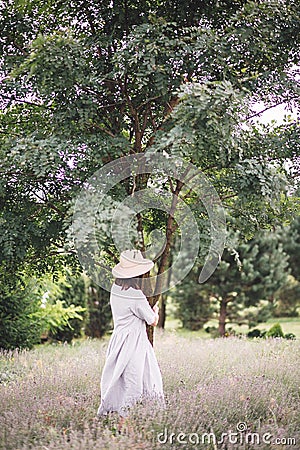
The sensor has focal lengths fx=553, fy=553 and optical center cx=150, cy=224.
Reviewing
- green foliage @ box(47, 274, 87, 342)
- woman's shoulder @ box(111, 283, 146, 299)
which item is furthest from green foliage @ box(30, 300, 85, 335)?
woman's shoulder @ box(111, 283, 146, 299)

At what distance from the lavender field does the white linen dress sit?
192 mm

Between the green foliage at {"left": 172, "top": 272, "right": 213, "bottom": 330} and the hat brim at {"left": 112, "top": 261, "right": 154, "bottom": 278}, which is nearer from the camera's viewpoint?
the hat brim at {"left": 112, "top": 261, "right": 154, "bottom": 278}

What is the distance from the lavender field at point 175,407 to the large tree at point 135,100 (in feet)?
4.36

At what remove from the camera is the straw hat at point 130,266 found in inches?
193

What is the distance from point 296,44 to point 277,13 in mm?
552

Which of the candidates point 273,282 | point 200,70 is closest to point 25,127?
point 200,70

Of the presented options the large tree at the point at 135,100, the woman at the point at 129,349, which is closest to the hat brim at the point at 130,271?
the woman at the point at 129,349

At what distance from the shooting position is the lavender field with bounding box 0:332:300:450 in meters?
4.01

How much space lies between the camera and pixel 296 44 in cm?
546

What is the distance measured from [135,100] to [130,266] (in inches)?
70.3

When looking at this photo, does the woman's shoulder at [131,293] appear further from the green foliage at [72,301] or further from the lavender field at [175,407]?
the green foliage at [72,301]

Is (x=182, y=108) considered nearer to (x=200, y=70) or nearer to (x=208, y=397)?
(x=200, y=70)

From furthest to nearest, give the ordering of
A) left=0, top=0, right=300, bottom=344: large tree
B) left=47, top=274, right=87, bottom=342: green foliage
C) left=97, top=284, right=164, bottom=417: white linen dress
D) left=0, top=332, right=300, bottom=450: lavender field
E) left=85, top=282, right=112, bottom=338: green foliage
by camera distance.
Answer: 1. left=85, top=282, right=112, bottom=338: green foliage
2. left=47, top=274, right=87, bottom=342: green foliage
3. left=97, top=284, right=164, bottom=417: white linen dress
4. left=0, top=0, right=300, bottom=344: large tree
5. left=0, top=332, right=300, bottom=450: lavender field

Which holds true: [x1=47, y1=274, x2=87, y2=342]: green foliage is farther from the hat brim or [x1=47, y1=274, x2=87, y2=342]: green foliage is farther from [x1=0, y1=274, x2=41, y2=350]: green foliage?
the hat brim
